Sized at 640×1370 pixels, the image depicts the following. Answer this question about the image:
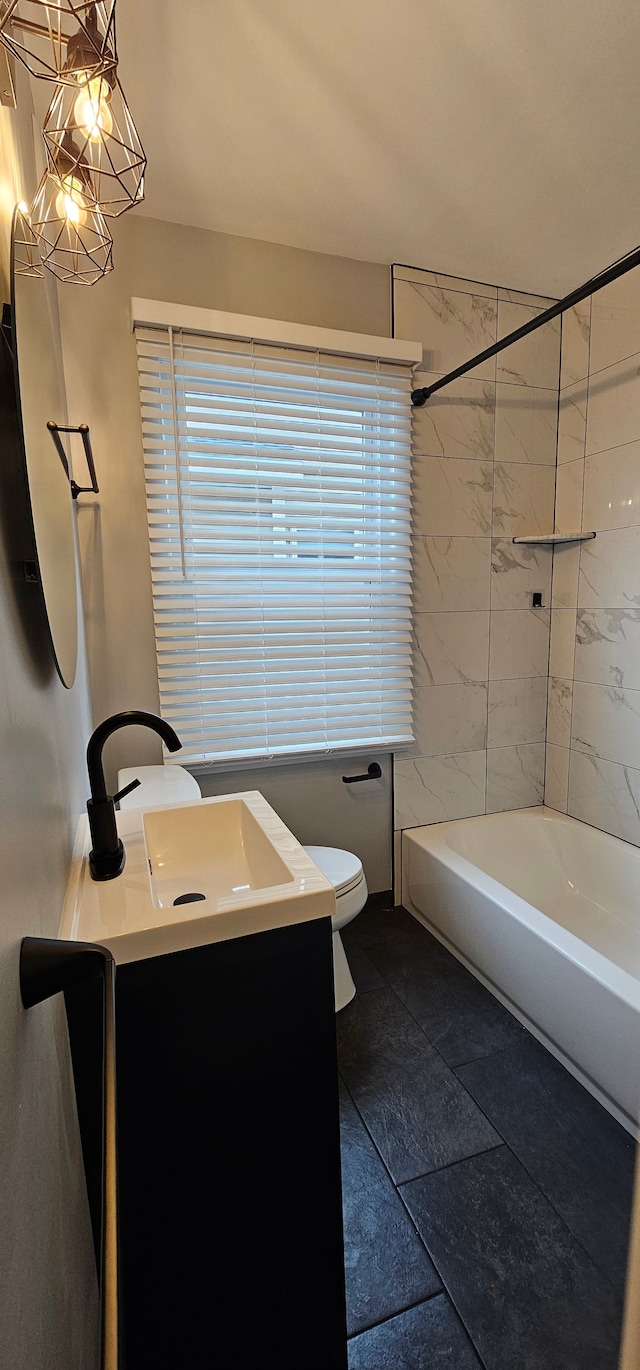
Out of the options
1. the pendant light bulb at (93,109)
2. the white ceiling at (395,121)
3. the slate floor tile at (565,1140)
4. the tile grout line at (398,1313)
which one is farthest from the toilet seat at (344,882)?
the white ceiling at (395,121)

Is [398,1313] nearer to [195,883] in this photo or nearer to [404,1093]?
[404,1093]

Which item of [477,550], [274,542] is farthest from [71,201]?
[477,550]

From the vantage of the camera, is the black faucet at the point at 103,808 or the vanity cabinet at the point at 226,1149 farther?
the black faucet at the point at 103,808

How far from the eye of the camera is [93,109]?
0.77 metres

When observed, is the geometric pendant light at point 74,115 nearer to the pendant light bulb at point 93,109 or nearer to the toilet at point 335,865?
the pendant light bulb at point 93,109

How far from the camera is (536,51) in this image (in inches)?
53.5

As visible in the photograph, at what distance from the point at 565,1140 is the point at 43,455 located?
195cm

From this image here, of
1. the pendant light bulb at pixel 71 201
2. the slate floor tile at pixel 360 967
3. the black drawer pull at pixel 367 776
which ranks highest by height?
the pendant light bulb at pixel 71 201

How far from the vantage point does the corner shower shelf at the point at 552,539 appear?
2.38 meters

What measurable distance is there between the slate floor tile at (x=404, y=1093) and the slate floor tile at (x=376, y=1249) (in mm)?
60

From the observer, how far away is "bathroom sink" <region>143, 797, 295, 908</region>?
123 cm

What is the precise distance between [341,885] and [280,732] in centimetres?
64

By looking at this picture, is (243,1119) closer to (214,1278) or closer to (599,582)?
(214,1278)

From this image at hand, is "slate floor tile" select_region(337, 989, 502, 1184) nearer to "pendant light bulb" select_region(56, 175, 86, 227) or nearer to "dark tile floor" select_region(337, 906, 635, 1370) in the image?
"dark tile floor" select_region(337, 906, 635, 1370)
